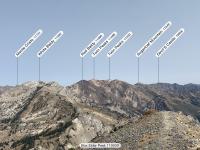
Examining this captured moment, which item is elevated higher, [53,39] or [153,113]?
[53,39]

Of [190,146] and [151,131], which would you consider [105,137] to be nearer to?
[151,131]

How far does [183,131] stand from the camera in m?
78.4

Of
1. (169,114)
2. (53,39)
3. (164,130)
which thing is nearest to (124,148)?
(164,130)

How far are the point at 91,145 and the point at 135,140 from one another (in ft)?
28.7

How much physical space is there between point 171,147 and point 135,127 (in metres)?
13.6

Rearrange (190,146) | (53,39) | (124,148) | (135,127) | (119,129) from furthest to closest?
(53,39) < (119,129) < (135,127) < (124,148) < (190,146)

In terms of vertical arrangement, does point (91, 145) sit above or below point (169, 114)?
below

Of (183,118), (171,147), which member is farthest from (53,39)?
(171,147)

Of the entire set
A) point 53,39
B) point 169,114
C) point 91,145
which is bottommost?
point 91,145

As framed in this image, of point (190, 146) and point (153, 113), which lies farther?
point (153, 113)

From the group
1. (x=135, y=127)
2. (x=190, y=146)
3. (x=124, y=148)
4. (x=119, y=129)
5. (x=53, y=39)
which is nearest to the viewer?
(x=190, y=146)

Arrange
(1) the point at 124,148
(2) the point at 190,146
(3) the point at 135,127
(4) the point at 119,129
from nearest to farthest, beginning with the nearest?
1. (2) the point at 190,146
2. (1) the point at 124,148
3. (3) the point at 135,127
4. (4) the point at 119,129

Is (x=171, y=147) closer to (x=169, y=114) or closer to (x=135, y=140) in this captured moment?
(x=135, y=140)

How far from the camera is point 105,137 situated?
89188 mm
